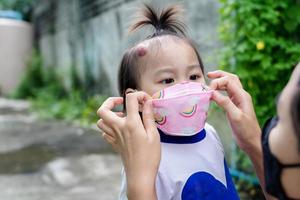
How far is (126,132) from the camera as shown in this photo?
1.04m

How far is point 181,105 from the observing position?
4.08 ft

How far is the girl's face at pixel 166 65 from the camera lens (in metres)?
1.35

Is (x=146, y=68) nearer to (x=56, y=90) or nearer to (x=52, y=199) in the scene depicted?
(x=52, y=199)

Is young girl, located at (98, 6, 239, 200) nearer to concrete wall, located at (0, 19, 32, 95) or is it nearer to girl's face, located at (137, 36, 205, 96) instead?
girl's face, located at (137, 36, 205, 96)

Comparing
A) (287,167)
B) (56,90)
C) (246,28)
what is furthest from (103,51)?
(287,167)

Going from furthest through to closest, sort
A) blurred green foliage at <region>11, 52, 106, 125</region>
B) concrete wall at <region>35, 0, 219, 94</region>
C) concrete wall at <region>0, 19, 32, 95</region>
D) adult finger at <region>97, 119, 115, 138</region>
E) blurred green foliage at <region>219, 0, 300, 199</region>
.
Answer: concrete wall at <region>0, 19, 32, 95</region> < blurred green foliage at <region>11, 52, 106, 125</region> < concrete wall at <region>35, 0, 219, 94</region> < blurred green foliage at <region>219, 0, 300, 199</region> < adult finger at <region>97, 119, 115, 138</region>

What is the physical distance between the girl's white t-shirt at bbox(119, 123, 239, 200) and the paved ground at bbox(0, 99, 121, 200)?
221 centimetres

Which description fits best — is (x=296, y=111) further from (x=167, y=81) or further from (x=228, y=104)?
(x=167, y=81)

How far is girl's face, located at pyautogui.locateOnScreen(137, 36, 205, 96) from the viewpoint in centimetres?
135

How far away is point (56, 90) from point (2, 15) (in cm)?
424

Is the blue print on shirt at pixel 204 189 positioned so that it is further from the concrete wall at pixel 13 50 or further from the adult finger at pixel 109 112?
the concrete wall at pixel 13 50

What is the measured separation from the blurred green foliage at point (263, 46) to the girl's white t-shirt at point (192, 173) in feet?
5.50

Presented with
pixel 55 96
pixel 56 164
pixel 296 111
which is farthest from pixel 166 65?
pixel 55 96

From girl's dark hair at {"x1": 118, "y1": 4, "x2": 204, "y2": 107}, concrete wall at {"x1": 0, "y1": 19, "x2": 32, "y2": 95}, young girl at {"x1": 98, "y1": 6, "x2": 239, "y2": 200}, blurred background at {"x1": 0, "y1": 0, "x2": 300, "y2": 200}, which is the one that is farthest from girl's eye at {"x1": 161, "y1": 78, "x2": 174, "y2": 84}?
concrete wall at {"x1": 0, "y1": 19, "x2": 32, "y2": 95}
